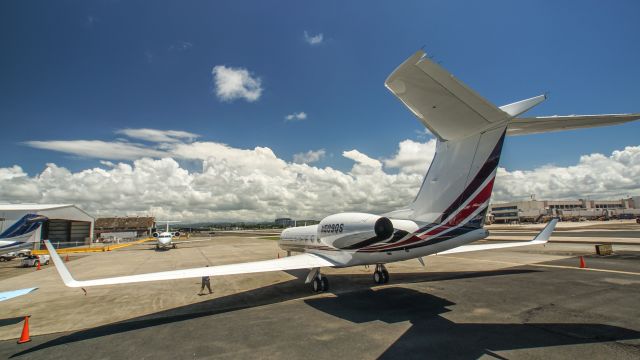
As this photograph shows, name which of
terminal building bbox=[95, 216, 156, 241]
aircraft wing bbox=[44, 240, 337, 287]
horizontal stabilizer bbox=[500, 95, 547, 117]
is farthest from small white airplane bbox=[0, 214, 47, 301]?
terminal building bbox=[95, 216, 156, 241]

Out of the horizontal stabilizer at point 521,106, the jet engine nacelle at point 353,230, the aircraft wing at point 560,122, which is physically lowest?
the jet engine nacelle at point 353,230

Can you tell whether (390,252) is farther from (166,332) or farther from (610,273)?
(610,273)

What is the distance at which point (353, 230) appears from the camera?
11.3 metres

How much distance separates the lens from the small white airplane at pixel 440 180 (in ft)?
21.7

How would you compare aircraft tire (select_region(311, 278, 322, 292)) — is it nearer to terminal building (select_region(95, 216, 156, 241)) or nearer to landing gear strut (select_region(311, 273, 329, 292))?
landing gear strut (select_region(311, 273, 329, 292))

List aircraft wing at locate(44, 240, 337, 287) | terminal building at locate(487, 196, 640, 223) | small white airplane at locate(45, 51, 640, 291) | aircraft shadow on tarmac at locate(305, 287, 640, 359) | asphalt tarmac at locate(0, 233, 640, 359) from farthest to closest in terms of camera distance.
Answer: terminal building at locate(487, 196, 640, 223), aircraft wing at locate(44, 240, 337, 287), small white airplane at locate(45, 51, 640, 291), asphalt tarmac at locate(0, 233, 640, 359), aircraft shadow on tarmac at locate(305, 287, 640, 359)

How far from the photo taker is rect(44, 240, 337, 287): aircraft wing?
22.8ft

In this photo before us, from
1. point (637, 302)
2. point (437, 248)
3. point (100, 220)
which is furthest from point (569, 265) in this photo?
point (100, 220)

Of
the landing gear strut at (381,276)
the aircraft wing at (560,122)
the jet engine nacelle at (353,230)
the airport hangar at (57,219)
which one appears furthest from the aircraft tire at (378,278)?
the airport hangar at (57,219)

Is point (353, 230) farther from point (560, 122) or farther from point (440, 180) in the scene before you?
point (560, 122)

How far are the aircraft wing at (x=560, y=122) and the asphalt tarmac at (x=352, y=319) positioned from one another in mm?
4725

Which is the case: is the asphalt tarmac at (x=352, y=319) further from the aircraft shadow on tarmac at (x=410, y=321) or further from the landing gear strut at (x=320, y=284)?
the landing gear strut at (x=320, y=284)

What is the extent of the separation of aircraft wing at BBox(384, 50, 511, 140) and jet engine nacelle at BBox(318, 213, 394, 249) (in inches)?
151

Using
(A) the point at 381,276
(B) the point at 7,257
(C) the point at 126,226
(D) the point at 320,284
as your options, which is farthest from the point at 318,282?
(C) the point at 126,226
